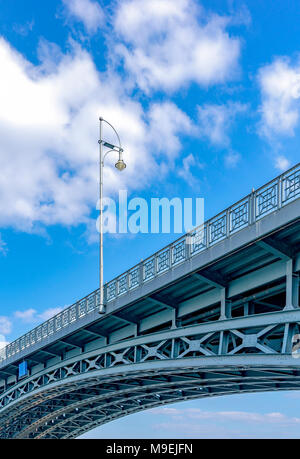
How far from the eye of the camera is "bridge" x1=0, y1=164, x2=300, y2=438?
531 inches

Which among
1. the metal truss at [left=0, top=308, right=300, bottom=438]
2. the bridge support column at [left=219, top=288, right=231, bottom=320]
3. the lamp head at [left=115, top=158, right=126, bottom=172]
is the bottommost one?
the metal truss at [left=0, top=308, right=300, bottom=438]

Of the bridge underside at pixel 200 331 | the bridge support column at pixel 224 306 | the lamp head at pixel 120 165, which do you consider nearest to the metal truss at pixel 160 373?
the bridge underside at pixel 200 331

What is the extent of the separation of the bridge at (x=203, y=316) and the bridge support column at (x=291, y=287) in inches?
1.1

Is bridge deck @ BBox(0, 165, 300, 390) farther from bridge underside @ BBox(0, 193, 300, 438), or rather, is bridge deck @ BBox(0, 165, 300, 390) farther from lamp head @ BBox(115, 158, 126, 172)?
lamp head @ BBox(115, 158, 126, 172)

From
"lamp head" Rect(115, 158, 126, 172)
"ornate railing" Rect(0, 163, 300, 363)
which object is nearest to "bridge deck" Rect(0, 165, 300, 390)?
"ornate railing" Rect(0, 163, 300, 363)

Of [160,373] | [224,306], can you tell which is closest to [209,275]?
[224,306]

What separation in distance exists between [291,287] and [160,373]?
11132mm

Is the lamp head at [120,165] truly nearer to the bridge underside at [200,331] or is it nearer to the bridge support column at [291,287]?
the bridge underside at [200,331]

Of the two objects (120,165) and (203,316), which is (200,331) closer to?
(203,316)

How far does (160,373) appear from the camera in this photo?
2248 cm

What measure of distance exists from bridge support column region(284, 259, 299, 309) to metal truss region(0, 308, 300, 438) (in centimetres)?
30
